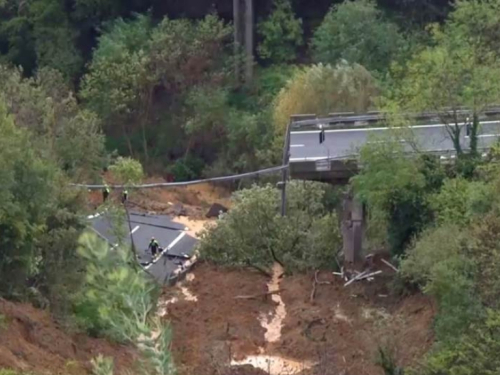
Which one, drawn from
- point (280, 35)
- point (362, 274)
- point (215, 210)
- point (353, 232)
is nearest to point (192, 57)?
point (280, 35)

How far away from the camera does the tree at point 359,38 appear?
4156cm

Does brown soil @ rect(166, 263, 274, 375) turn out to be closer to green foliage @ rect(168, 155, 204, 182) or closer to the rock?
the rock

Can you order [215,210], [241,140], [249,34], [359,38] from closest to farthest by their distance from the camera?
1. [215,210]
2. [241,140]
3. [359,38]
4. [249,34]

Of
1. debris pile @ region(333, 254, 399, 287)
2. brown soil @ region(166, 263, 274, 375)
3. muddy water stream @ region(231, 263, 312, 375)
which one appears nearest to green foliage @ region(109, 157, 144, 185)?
brown soil @ region(166, 263, 274, 375)

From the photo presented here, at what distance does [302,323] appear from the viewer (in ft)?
81.8

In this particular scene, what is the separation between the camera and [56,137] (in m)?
29.8

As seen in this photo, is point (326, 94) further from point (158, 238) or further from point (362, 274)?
point (362, 274)

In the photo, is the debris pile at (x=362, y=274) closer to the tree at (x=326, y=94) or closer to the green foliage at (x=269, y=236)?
the green foliage at (x=269, y=236)

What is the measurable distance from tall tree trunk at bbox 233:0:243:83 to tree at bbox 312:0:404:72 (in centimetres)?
343

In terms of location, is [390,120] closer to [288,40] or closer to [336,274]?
[336,274]

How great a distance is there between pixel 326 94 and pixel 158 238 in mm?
7296

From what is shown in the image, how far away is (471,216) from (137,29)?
87.4 ft

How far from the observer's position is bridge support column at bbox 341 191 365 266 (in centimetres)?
2677

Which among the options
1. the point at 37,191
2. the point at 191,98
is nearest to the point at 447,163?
the point at 37,191
